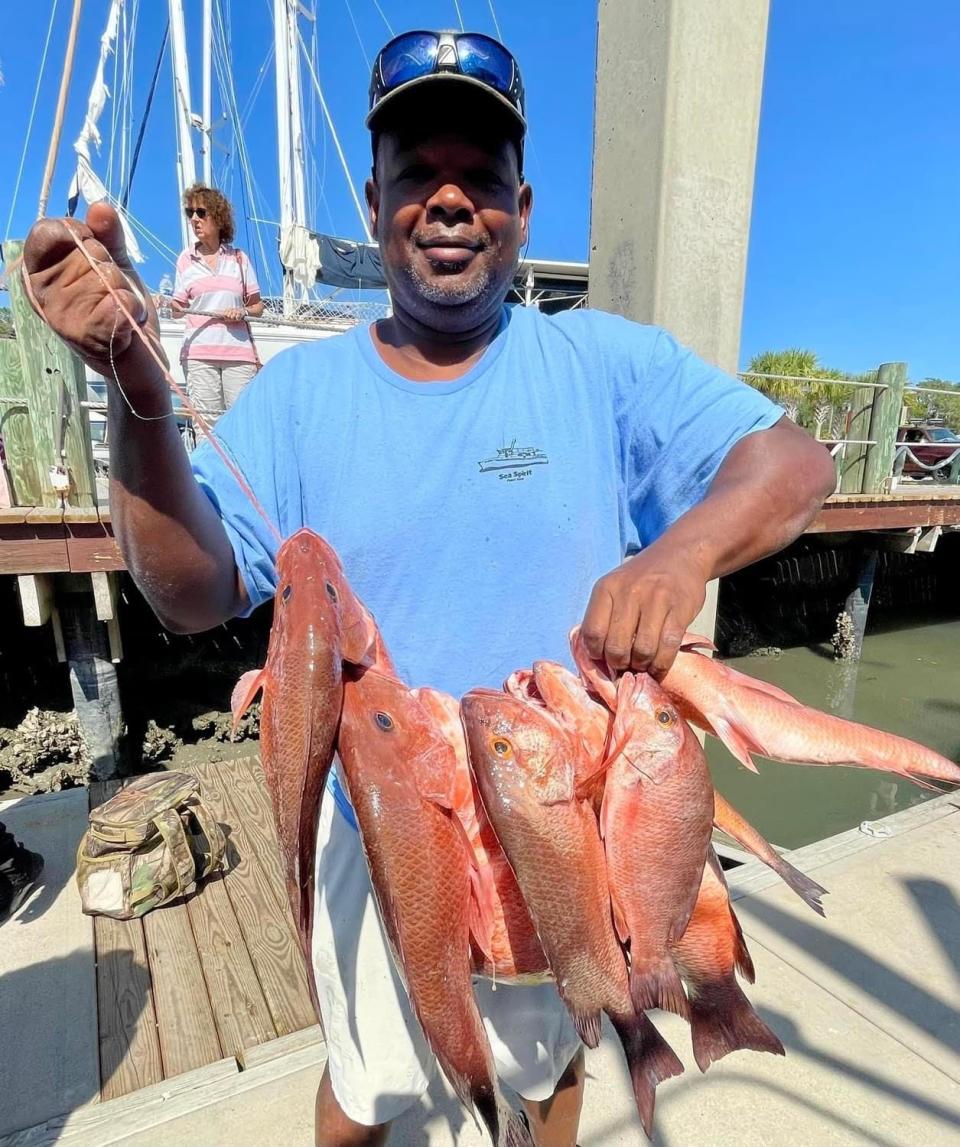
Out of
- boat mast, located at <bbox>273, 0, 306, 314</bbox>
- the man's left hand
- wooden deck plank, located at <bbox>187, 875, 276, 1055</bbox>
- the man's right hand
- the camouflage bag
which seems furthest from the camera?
boat mast, located at <bbox>273, 0, 306, 314</bbox>

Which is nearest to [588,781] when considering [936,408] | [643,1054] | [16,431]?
[643,1054]

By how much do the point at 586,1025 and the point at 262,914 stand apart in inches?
118

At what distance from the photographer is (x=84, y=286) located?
1.04 meters

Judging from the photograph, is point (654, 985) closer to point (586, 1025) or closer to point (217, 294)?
point (586, 1025)

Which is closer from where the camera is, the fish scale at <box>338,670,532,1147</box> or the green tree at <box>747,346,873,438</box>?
the fish scale at <box>338,670,532,1147</box>

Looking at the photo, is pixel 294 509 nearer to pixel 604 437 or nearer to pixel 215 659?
pixel 604 437

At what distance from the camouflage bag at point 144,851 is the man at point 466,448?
2.41 m

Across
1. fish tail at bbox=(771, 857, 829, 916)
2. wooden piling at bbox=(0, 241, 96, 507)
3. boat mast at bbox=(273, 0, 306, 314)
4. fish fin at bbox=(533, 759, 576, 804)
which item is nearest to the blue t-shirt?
fish fin at bbox=(533, 759, 576, 804)

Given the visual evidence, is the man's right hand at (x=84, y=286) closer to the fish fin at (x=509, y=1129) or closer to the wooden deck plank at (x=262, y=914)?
the fish fin at (x=509, y=1129)

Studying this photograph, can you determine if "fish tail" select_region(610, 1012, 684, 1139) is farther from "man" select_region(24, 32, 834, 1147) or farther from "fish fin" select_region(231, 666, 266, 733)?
"fish fin" select_region(231, 666, 266, 733)

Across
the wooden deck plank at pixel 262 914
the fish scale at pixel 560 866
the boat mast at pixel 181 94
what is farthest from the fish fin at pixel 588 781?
the boat mast at pixel 181 94

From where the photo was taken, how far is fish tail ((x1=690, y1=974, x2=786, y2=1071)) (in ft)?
4.17

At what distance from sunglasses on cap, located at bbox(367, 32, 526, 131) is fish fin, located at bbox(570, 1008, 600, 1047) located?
178 cm

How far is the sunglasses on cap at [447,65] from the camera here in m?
1.46
